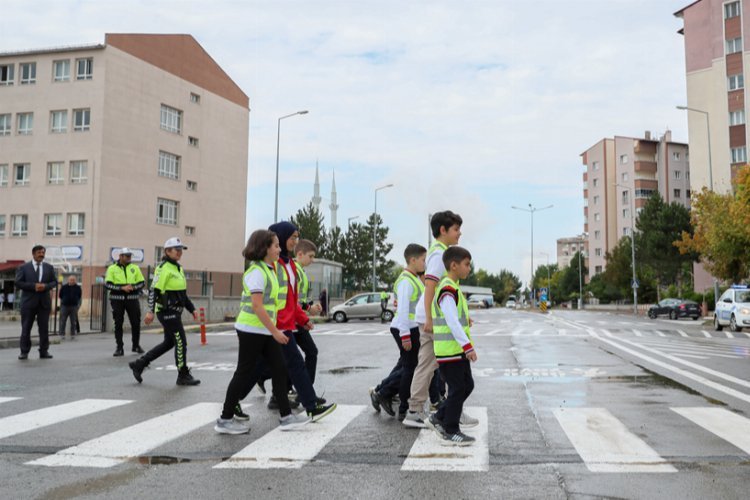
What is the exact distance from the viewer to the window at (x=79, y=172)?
42344mm

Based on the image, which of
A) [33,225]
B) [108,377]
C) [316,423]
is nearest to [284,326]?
[316,423]

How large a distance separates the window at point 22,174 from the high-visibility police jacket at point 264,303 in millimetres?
42719

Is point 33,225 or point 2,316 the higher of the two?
point 33,225

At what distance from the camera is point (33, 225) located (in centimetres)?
4291

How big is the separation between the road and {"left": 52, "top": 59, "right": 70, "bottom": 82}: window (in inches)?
1495

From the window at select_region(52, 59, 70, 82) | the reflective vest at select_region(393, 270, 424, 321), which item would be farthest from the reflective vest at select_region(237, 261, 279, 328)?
the window at select_region(52, 59, 70, 82)

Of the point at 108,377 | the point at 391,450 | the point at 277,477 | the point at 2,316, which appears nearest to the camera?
the point at 277,477

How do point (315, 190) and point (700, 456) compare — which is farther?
point (315, 190)

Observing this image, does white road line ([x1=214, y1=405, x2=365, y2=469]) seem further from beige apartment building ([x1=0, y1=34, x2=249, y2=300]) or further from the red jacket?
beige apartment building ([x1=0, y1=34, x2=249, y2=300])

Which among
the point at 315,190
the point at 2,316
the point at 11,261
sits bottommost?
the point at 2,316

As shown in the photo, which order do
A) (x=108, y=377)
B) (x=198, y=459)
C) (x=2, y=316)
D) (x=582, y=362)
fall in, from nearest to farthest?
(x=198, y=459)
(x=108, y=377)
(x=582, y=362)
(x=2, y=316)

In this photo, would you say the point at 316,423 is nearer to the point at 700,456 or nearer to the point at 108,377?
the point at 700,456

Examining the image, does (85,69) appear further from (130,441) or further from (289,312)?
(130,441)

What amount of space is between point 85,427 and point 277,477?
8.13ft
